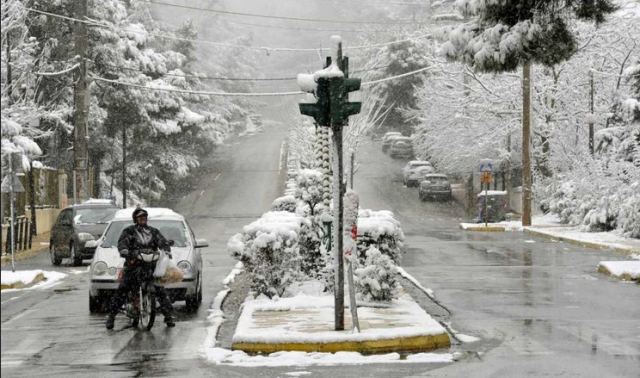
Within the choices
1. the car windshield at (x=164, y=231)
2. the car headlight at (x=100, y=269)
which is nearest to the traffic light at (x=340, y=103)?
the car headlight at (x=100, y=269)

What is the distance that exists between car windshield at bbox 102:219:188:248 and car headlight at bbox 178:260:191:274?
2.85 feet

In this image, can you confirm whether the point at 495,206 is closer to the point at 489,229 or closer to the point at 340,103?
the point at 489,229

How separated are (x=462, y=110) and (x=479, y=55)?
4416 centimetres

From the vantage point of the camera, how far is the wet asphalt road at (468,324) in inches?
452

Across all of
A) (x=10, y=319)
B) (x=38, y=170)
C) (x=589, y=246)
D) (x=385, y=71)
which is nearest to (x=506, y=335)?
(x=10, y=319)

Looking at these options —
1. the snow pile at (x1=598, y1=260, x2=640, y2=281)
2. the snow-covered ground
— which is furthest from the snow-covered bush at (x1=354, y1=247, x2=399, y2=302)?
the snow pile at (x1=598, y1=260, x2=640, y2=281)

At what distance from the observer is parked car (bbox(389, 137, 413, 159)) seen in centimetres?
8619

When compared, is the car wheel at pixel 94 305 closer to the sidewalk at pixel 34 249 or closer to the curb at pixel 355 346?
the curb at pixel 355 346

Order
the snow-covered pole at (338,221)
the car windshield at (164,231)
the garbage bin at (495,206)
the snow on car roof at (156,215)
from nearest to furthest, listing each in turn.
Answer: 1. the snow-covered pole at (338,221)
2. the car windshield at (164,231)
3. the snow on car roof at (156,215)
4. the garbage bin at (495,206)

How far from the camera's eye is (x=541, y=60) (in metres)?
15.8

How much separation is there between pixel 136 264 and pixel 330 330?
294 centimetres

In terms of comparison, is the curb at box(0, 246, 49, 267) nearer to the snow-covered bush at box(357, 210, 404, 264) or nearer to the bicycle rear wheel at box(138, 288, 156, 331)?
the snow-covered bush at box(357, 210, 404, 264)

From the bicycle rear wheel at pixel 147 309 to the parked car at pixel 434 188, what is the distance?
4781cm

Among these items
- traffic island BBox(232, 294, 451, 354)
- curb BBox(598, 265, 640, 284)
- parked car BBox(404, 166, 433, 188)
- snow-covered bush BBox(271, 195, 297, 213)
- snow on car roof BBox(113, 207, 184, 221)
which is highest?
parked car BBox(404, 166, 433, 188)
